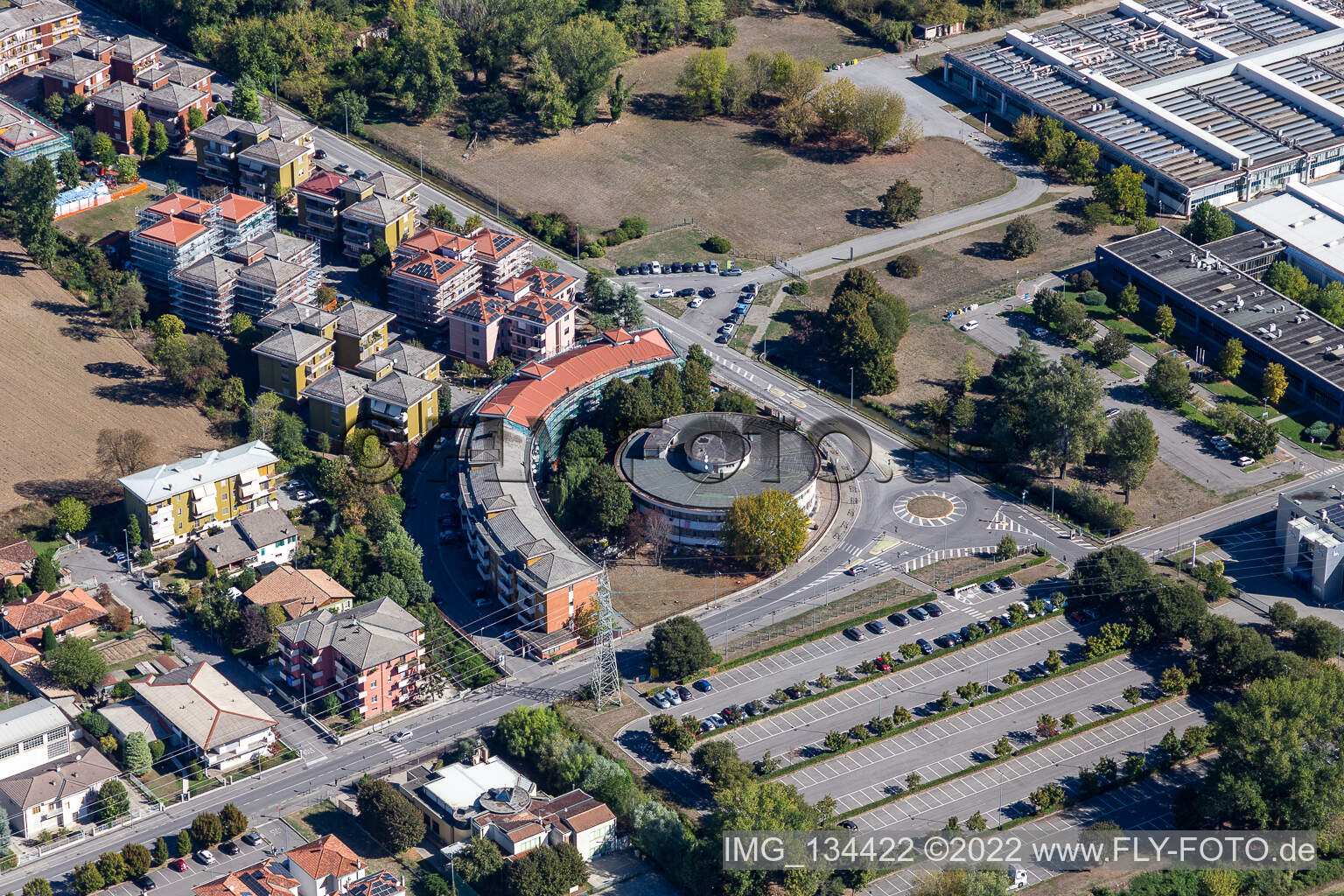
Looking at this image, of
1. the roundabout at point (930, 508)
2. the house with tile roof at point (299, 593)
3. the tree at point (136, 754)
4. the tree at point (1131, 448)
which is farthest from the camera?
the roundabout at point (930, 508)

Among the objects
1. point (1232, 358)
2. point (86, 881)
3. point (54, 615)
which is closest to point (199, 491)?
point (54, 615)

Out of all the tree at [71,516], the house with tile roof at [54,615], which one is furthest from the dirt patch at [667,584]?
the tree at [71,516]

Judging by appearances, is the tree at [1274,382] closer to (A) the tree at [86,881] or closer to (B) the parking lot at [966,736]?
(B) the parking lot at [966,736]

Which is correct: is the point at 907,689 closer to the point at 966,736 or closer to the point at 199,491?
the point at 966,736

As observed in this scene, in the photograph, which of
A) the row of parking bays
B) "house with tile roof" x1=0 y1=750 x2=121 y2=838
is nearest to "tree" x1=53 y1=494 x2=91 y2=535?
"house with tile roof" x1=0 y1=750 x2=121 y2=838

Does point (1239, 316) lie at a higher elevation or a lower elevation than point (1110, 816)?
higher
